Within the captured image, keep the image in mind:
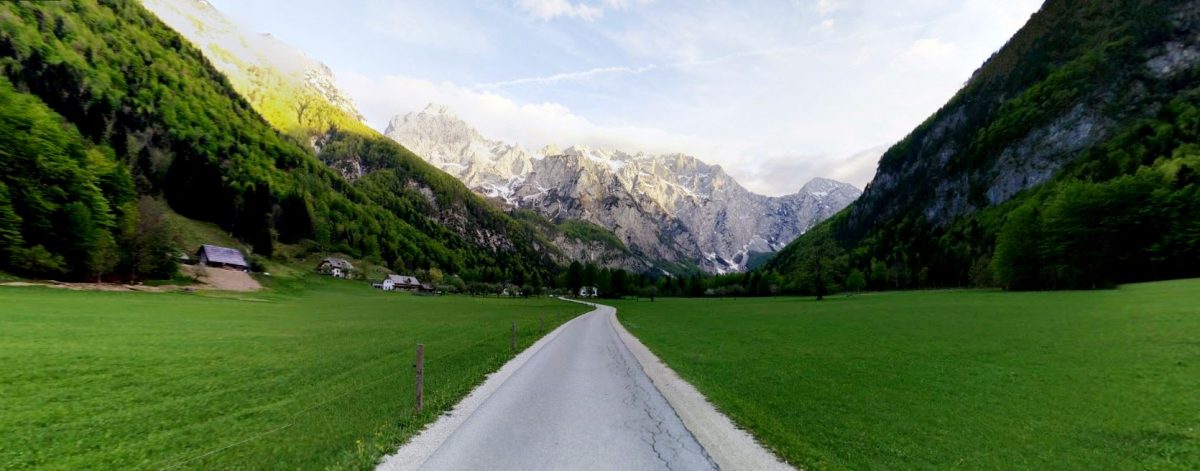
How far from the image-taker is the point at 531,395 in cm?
1795

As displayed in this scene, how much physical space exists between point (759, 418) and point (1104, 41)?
889 ft

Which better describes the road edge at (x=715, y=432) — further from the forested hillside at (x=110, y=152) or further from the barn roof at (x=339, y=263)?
the barn roof at (x=339, y=263)

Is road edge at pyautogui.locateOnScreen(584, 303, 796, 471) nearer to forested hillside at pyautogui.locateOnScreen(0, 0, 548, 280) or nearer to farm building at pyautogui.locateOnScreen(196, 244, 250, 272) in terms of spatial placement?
forested hillside at pyautogui.locateOnScreen(0, 0, 548, 280)

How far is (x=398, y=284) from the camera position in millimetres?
177000

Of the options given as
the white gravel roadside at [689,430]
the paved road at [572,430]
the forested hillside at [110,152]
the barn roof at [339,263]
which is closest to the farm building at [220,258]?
the forested hillside at [110,152]

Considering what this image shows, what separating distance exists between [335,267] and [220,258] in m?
50.0

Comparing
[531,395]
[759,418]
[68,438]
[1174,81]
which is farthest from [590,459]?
[1174,81]

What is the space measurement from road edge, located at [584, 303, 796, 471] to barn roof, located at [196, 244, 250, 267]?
13315 cm

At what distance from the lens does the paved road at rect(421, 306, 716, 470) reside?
413 inches

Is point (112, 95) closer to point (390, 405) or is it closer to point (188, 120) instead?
point (188, 120)

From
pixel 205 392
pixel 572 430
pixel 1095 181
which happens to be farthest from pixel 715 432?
pixel 1095 181

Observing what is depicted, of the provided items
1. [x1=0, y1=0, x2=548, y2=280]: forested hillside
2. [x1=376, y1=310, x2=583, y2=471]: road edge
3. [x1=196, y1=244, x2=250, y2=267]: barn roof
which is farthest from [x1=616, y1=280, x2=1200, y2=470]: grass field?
[x1=196, y1=244, x2=250, y2=267]: barn roof

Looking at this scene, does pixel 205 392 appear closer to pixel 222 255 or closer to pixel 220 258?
pixel 220 258

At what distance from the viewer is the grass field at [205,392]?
10.8 meters
